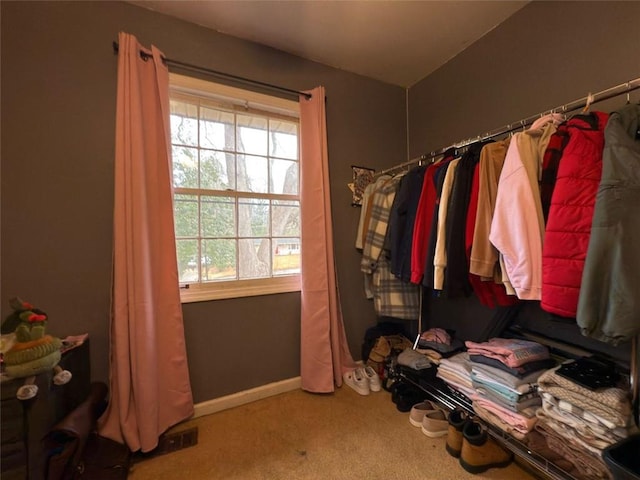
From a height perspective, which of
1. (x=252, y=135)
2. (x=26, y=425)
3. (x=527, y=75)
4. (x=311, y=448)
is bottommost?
(x=311, y=448)

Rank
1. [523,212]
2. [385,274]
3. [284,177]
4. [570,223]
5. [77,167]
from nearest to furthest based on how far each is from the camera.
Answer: [570,223], [523,212], [77,167], [385,274], [284,177]

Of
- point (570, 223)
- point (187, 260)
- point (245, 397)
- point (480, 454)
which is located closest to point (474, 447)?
point (480, 454)

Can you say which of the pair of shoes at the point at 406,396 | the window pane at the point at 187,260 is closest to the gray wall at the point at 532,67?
the pair of shoes at the point at 406,396

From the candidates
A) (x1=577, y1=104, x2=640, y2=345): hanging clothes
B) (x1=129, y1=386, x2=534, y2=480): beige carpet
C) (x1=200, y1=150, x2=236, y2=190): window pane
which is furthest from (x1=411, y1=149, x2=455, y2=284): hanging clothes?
(x1=200, y1=150, x2=236, y2=190): window pane

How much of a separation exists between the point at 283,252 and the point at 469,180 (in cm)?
135

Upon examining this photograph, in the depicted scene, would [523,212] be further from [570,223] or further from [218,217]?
[218,217]

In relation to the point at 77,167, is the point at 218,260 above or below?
below

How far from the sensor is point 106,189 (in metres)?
1.54

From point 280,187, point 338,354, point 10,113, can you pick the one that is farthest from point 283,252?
point 10,113

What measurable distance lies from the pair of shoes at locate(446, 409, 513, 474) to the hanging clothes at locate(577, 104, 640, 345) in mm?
783

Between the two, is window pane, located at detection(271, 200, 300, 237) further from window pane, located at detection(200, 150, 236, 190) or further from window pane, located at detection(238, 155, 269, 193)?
window pane, located at detection(200, 150, 236, 190)

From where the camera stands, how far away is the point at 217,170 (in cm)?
189

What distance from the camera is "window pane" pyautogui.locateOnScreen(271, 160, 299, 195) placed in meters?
2.08

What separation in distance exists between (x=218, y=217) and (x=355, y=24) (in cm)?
158
